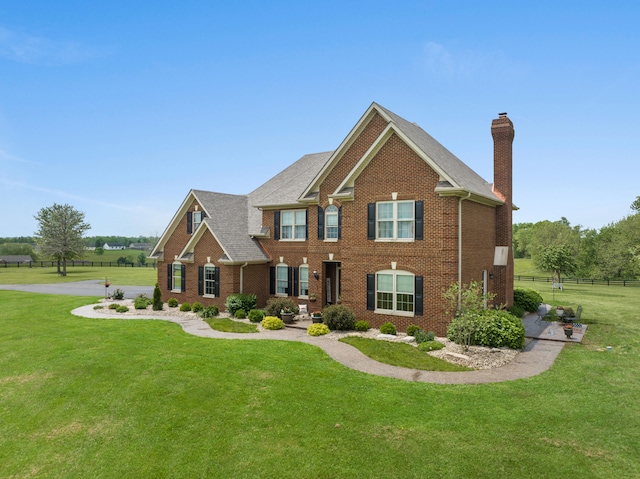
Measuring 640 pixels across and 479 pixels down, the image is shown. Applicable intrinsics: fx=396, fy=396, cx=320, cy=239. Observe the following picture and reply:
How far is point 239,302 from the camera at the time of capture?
79.6 ft

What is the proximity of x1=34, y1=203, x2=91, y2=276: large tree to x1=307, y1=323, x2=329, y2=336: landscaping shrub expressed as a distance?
6287 centimetres

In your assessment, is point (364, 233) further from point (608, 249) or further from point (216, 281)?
point (608, 249)

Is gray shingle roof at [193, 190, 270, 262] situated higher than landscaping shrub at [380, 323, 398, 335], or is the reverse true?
gray shingle roof at [193, 190, 270, 262]

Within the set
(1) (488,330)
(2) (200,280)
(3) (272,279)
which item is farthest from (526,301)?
(2) (200,280)

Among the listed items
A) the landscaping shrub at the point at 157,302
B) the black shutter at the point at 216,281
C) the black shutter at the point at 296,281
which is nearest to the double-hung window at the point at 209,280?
the black shutter at the point at 216,281

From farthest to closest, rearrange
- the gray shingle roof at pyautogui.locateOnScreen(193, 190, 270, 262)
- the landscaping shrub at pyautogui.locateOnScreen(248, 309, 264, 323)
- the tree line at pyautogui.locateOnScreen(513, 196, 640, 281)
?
1. the tree line at pyautogui.locateOnScreen(513, 196, 640, 281)
2. the gray shingle roof at pyautogui.locateOnScreen(193, 190, 270, 262)
3. the landscaping shrub at pyautogui.locateOnScreen(248, 309, 264, 323)

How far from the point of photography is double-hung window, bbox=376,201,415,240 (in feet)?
63.4

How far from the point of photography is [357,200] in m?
20.9

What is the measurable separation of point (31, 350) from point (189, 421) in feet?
38.9

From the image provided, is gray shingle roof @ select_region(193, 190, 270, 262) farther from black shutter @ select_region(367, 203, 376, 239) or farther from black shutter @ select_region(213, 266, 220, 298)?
black shutter @ select_region(367, 203, 376, 239)

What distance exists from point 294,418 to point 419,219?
38.4 feet

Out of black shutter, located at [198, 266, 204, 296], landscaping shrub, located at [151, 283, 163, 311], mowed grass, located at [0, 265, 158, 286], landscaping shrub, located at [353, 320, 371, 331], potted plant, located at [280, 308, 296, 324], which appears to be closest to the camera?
landscaping shrub, located at [353, 320, 371, 331]

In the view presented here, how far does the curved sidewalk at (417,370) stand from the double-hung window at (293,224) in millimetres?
7025

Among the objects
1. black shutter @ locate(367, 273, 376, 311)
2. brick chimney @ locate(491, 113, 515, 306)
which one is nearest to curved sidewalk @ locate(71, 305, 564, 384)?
black shutter @ locate(367, 273, 376, 311)
